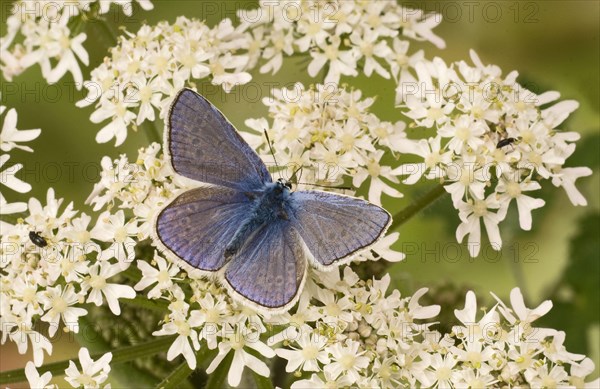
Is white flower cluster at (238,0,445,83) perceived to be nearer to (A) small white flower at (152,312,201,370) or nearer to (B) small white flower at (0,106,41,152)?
(B) small white flower at (0,106,41,152)

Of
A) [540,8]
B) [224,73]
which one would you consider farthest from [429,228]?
[224,73]

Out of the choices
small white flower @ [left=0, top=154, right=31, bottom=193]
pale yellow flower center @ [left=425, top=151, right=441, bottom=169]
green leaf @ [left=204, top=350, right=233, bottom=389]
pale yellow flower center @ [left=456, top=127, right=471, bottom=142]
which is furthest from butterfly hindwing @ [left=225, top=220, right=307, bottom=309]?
small white flower @ [left=0, top=154, right=31, bottom=193]

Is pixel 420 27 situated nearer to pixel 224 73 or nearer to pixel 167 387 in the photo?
pixel 224 73

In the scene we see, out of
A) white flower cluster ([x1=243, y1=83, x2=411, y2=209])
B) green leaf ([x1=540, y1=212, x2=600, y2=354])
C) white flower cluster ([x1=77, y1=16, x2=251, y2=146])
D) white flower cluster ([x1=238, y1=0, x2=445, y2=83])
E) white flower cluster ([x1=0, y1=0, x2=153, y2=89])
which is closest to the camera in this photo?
white flower cluster ([x1=243, y1=83, x2=411, y2=209])

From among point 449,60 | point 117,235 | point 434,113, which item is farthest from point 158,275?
point 449,60

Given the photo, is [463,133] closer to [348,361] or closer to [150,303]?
[348,361]

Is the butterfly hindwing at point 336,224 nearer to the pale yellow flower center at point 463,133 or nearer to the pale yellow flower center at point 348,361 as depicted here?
the pale yellow flower center at point 348,361
